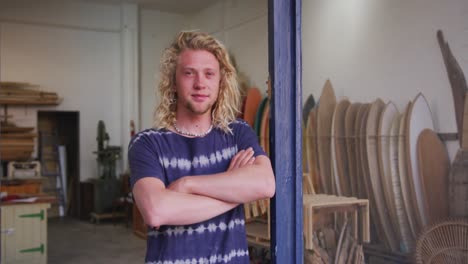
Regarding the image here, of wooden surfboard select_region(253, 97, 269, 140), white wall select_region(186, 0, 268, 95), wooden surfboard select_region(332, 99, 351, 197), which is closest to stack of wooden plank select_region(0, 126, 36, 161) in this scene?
white wall select_region(186, 0, 268, 95)

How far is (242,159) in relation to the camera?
1711mm

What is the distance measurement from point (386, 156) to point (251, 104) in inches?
122

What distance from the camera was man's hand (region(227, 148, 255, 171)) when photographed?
1.69 m

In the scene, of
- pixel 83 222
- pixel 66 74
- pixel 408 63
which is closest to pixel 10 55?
pixel 66 74

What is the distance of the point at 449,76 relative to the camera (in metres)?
4.30

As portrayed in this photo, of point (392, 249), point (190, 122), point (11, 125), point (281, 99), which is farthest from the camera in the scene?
point (11, 125)

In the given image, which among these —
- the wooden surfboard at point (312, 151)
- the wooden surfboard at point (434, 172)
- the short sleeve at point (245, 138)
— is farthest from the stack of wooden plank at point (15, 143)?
A: the short sleeve at point (245, 138)

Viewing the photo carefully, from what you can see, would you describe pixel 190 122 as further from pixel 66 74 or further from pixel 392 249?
pixel 66 74

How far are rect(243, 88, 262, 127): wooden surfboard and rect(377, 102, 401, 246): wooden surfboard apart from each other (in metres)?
2.80

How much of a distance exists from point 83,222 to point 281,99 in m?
8.16

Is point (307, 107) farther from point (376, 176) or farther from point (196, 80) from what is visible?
point (196, 80)

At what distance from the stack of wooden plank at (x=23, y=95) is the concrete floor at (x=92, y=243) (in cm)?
231

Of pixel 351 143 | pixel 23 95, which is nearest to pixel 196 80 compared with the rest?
pixel 351 143

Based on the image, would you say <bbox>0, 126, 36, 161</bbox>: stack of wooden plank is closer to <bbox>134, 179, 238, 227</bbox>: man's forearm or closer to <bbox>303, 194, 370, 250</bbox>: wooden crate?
<bbox>303, 194, 370, 250</bbox>: wooden crate
